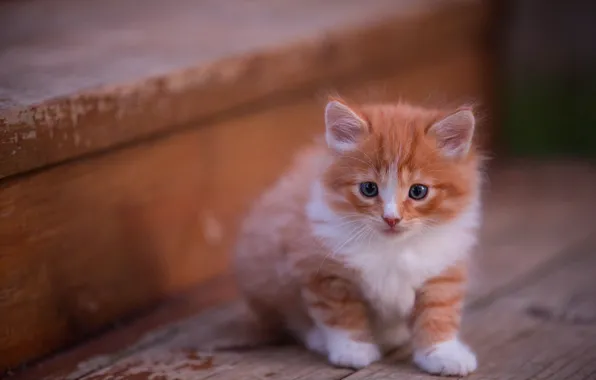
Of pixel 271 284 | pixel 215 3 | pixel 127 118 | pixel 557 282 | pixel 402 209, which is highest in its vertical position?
pixel 215 3

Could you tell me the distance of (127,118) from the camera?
179 cm

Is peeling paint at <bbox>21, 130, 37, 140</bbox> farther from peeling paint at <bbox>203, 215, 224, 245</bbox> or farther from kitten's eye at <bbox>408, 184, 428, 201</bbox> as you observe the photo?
kitten's eye at <bbox>408, 184, 428, 201</bbox>

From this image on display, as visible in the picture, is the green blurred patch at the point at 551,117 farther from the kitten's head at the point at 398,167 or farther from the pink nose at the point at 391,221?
the pink nose at the point at 391,221

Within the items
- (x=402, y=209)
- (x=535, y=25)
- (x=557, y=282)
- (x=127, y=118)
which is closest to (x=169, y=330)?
(x=127, y=118)

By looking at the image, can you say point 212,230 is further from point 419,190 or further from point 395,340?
point 419,190

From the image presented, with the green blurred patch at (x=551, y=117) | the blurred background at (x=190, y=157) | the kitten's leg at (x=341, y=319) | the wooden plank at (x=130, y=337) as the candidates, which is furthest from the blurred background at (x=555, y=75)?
the kitten's leg at (x=341, y=319)

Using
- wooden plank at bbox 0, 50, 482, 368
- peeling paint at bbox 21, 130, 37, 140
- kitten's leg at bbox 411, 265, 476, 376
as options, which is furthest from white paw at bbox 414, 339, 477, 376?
peeling paint at bbox 21, 130, 37, 140

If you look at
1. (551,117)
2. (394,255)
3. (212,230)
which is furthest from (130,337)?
(551,117)

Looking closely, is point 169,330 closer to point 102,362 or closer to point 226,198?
point 102,362

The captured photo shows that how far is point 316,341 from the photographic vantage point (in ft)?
5.30

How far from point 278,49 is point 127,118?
0.47 m

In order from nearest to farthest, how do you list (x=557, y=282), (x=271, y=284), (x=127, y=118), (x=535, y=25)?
(x=271, y=284) → (x=127, y=118) → (x=557, y=282) → (x=535, y=25)

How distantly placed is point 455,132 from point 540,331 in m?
0.48

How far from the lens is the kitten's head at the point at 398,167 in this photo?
4.75 feet
